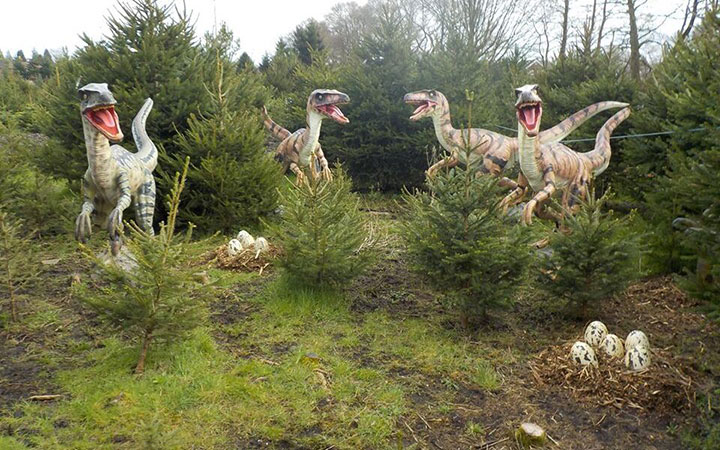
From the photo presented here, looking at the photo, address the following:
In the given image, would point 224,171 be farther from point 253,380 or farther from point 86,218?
point 253,380

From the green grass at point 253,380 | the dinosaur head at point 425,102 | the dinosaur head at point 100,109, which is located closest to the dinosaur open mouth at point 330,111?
the dinosaur head at point 425,102

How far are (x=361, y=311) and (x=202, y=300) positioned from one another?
5.33ft

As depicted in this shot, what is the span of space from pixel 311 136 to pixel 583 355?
18.1 feet

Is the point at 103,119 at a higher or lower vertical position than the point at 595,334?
higher

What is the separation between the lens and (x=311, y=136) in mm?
8125

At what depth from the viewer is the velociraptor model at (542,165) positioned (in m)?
5.34

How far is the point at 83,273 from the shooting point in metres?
5.53

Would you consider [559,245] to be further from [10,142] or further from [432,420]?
[10,142]

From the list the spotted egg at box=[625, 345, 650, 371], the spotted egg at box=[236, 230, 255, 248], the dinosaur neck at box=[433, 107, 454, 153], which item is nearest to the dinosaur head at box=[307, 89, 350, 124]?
the dinosaur neck at box=[433, 107, 454, 153]

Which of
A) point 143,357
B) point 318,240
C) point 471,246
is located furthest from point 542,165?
point 143,357

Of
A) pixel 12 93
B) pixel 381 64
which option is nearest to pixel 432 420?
pixel 381 64

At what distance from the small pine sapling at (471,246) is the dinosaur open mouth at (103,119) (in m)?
2.77

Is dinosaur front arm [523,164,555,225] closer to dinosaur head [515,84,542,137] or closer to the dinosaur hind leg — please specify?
dinosaur head [515,84,542,137]

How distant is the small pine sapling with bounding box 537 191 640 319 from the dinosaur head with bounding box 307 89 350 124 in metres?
4.40
